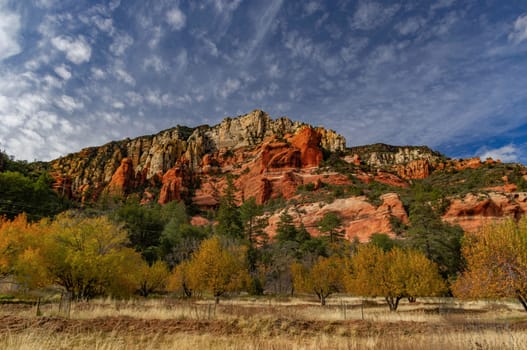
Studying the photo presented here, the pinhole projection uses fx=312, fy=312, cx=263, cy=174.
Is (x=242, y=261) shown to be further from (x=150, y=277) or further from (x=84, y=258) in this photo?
(x=84, y=258)

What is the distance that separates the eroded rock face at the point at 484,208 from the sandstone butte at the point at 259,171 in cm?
17

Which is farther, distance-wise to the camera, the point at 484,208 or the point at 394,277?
the point at 484,208

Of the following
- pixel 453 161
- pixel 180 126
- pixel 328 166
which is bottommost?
pixel 328 166

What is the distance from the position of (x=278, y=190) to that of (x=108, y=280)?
7701cm

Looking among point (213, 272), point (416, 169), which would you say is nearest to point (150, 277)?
point (213, 272)

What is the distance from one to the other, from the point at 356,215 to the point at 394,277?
45480mm

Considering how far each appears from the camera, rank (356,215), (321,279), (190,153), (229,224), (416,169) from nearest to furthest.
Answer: (321,279), (356,215), (229,224), (190,153), (416,169)

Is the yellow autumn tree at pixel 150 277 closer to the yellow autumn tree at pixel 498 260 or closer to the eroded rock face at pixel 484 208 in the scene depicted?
the yellow autumn tree at pixel 498 260

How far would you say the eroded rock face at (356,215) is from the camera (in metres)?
66.0

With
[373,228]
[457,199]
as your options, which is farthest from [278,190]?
[457,199]

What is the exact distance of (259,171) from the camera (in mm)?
108375

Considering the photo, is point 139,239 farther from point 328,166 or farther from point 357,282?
point 328,166

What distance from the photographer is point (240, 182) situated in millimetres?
113062

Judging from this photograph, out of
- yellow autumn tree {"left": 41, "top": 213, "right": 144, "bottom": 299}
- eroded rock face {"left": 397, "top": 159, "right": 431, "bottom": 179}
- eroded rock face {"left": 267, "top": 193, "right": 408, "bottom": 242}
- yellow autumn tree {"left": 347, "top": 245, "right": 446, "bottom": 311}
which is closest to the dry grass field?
yellow autumn tree {"left": 41, "top": 213, "right": 144, "bottom": 299}
